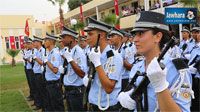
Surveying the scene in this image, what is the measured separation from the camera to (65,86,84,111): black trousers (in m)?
5.32

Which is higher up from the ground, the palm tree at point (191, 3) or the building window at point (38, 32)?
the building window at point (38, 32)

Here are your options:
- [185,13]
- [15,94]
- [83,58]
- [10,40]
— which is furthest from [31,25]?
[83,58]

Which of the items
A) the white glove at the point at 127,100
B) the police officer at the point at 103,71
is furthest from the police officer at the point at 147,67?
the police officer at the point at 103,71

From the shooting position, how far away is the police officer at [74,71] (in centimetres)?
525

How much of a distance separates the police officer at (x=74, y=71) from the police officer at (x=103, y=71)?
127cm

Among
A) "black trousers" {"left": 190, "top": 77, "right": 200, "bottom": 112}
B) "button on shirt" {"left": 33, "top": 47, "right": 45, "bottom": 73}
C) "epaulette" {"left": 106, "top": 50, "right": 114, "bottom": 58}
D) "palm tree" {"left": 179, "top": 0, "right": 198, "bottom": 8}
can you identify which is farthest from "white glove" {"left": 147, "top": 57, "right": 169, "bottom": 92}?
"palm tree" {"left": 179, "top": 0, "right": 198, "bottom": 8}

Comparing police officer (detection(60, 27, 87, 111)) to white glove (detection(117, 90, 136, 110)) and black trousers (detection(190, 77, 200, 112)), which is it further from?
white glove (detection(117, 90, 136, 110))

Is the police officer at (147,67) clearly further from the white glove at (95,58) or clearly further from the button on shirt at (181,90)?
the white glove at (95,58)

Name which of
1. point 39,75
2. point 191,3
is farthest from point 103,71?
point 191,3

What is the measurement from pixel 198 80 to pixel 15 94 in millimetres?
8498

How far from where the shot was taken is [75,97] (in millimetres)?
5410

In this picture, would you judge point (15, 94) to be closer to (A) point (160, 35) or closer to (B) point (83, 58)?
(B) point (83, 58)

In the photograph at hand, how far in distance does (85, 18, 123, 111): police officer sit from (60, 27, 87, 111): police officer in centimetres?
127

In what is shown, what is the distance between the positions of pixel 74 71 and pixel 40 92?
12.0 feet
